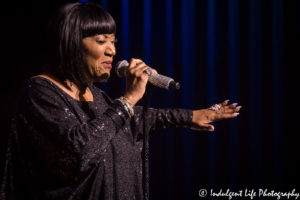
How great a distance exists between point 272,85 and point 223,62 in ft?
1.21

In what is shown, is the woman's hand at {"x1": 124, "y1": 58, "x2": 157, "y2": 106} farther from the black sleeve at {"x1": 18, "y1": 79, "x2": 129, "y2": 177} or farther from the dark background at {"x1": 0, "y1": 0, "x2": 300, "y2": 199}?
the dark background at {"x1": 0, "y1": 0, "x2": 300, "y2": 199}

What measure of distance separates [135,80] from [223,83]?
1094 millimetres

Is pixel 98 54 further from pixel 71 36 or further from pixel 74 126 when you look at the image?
pixel 74 126

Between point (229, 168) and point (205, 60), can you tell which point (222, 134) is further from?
point (205, 60)

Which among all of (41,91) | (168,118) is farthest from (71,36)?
(168,118)

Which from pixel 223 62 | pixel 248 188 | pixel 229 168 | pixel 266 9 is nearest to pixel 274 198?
pixel 248 188

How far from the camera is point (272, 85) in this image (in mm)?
1882

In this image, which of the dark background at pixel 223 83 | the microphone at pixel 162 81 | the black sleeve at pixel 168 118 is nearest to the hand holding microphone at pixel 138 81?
the microphone at pixel 162 81

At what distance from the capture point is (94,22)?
1.05m

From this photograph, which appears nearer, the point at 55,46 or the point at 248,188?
the point at 55,46

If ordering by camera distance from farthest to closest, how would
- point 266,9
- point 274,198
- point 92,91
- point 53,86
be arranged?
point 266,9
point 274,198
point 92,91
point 53,86

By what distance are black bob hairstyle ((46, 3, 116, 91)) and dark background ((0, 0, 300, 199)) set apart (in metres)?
0.84

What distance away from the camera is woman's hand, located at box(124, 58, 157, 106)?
956mm

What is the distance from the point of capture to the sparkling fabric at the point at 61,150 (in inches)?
33.5
